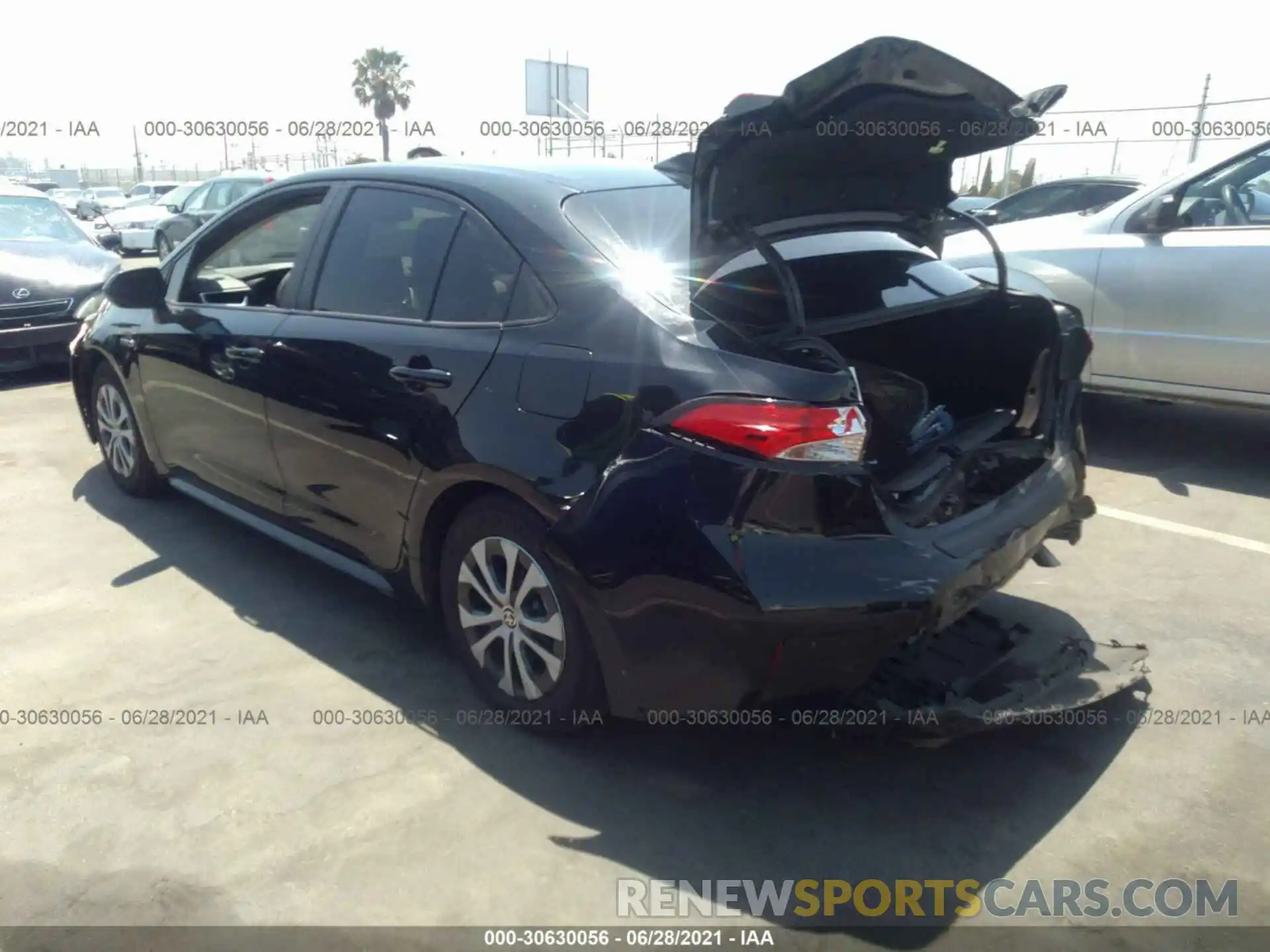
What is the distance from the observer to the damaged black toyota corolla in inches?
97.9

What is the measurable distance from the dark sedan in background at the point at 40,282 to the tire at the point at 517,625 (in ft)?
20.9

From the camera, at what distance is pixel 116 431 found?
A: 5203mm

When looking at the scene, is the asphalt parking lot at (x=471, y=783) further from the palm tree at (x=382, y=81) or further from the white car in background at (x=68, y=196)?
the palm tree at (x=382, y=81)

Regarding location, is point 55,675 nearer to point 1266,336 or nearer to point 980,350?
point 980,350

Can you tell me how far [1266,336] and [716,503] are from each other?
419 centimetres

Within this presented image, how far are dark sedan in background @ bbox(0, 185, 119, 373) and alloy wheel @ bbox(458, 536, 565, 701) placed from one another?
6503 mm

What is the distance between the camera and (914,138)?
3055 mm

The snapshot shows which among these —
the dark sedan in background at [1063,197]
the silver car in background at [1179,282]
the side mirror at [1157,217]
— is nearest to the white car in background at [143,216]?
the dark sedan in background at [1063,197]

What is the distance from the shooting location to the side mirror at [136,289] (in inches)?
178

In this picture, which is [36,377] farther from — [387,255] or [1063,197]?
[1063,197]

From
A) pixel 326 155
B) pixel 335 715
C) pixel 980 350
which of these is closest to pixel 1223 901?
pixel 980 350

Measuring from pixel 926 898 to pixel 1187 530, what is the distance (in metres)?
3.03

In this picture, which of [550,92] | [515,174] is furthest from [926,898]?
[550,92]

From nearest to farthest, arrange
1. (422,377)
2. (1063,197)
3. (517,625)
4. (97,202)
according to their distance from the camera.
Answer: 1. (517,625)
2. (422,377)
3. (1063,197)
4. (97,202)
